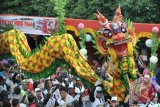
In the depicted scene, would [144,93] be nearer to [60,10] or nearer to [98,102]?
[98,102]

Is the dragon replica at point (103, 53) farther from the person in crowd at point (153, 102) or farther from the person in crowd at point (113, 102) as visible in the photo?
the person in crowd at point (153, 102)

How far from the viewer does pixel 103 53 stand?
10719 mm

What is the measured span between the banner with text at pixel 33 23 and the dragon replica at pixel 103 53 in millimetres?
5212

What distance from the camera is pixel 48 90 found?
10930 millimetres

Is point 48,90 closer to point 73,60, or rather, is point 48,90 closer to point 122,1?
point 73,60

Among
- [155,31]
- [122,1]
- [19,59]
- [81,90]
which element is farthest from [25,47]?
[122,1]

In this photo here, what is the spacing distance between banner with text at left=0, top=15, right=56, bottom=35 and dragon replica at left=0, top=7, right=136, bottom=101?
521cm

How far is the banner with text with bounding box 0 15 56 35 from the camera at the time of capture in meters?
16.2

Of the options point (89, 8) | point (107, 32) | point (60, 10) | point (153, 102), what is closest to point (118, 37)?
point (107, 32)

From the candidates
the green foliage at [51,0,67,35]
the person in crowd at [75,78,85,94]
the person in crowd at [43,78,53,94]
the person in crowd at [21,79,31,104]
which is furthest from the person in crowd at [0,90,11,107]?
the green foliage at [51,0,67,35]

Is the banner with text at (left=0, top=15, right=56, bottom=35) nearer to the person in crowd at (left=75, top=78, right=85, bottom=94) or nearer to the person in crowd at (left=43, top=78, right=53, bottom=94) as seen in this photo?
the person in crowd at (left=43, top=78, right=53, bottom=94)

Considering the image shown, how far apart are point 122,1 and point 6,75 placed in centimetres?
647

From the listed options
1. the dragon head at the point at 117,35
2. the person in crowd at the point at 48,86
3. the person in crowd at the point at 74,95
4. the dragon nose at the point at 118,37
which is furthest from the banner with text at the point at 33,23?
the dragon nose at the point at 118,37

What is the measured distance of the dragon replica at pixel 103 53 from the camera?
10.1 metres
